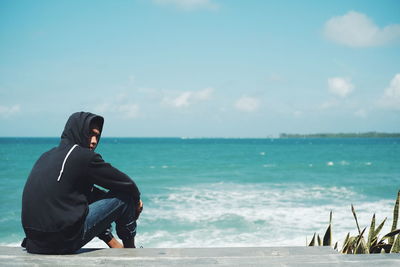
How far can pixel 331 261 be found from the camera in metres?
2.72

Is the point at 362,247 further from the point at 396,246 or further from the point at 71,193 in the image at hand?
the point at 71,193

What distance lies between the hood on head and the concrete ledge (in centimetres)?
86

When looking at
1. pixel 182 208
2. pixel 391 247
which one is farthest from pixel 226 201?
pixel 391 247

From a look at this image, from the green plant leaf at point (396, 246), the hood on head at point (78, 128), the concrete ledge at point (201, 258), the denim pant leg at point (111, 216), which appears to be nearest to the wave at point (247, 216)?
the green plant leaf at point (396, 246)

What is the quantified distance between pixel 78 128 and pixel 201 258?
1339 millimetres

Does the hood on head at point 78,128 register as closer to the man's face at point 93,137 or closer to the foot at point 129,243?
the man's face at point 93,137

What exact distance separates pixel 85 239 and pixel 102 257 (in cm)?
24

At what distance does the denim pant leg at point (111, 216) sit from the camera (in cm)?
298

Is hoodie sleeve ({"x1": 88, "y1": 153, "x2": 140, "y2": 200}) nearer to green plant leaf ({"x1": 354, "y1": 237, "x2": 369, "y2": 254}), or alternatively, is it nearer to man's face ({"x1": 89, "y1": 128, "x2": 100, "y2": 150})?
man's face ({"x1": 89, "y1": 128, "x2": 100, "y2": 150})

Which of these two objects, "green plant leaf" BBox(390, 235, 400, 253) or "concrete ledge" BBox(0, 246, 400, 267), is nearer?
"concrete ledge" BBox(0, 246, 400, 267)

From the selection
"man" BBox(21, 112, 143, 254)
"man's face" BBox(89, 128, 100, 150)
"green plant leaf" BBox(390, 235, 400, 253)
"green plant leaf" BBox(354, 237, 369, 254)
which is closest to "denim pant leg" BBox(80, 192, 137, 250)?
"man" BBox(21, 112, 143, 254)

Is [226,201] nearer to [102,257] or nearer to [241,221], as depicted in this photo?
[241,221]

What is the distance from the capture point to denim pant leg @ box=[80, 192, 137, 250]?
298 cm

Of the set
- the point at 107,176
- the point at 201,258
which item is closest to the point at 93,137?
the point at 107,176
